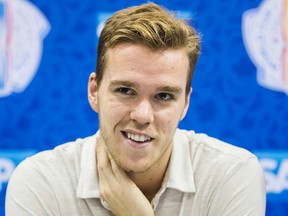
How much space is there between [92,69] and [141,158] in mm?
968

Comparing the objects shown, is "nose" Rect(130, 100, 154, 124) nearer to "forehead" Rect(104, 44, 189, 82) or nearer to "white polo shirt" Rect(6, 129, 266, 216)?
"forehead" Rect(104, 44, 189, 82)

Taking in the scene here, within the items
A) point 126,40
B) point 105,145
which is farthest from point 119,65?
point 105,145

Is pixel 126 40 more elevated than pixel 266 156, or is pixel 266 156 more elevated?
pixel 126 40

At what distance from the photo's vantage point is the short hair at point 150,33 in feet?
4.66

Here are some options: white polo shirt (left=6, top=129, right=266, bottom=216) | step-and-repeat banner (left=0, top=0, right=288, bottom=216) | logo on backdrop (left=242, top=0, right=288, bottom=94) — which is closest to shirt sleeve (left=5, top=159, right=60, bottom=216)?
white polo shirt (left=6, top=129, right=266, bottom=216)

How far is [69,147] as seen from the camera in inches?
64.3

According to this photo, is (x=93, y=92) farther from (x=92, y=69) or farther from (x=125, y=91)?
(x=92, y=69)

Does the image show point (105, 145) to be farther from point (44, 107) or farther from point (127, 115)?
point (44, 107)

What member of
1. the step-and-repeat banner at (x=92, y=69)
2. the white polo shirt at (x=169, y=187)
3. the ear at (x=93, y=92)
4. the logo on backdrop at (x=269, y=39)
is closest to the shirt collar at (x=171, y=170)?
the white polo shirt at (x=169, y=187)

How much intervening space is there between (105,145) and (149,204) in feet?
0.71

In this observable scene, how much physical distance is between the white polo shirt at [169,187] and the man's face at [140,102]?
0.38ft

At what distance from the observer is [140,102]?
4.61 feet

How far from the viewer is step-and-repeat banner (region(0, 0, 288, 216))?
2318 mm

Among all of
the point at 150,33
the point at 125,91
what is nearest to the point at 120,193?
the point at 125,91
